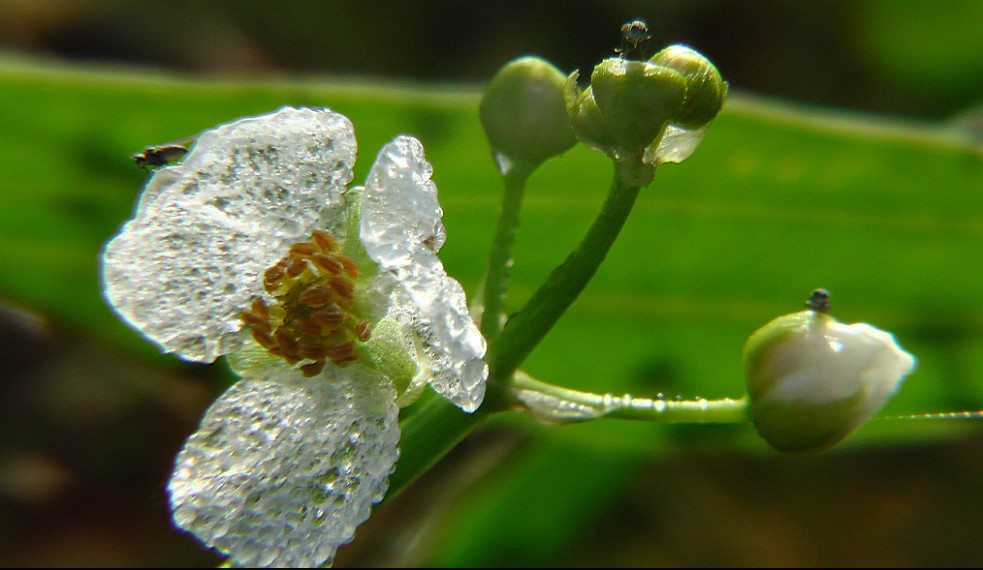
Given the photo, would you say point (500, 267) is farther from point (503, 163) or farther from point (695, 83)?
point (695, 83)

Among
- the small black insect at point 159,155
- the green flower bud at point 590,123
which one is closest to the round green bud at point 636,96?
the green flower bud at point 590,123

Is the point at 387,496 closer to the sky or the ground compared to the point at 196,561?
closer to the sky

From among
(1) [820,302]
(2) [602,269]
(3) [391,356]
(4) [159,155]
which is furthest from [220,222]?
(2) [602,269]

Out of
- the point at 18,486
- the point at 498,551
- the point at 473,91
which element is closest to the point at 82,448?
the point at 18,486

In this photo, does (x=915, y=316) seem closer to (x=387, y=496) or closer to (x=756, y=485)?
(x=756, y=485)

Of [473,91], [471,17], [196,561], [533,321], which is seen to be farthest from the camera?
[471,17]

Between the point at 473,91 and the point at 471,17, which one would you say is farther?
the point at 471,17

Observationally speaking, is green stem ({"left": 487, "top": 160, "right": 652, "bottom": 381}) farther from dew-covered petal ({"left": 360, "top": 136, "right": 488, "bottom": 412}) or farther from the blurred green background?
the blurred green background
